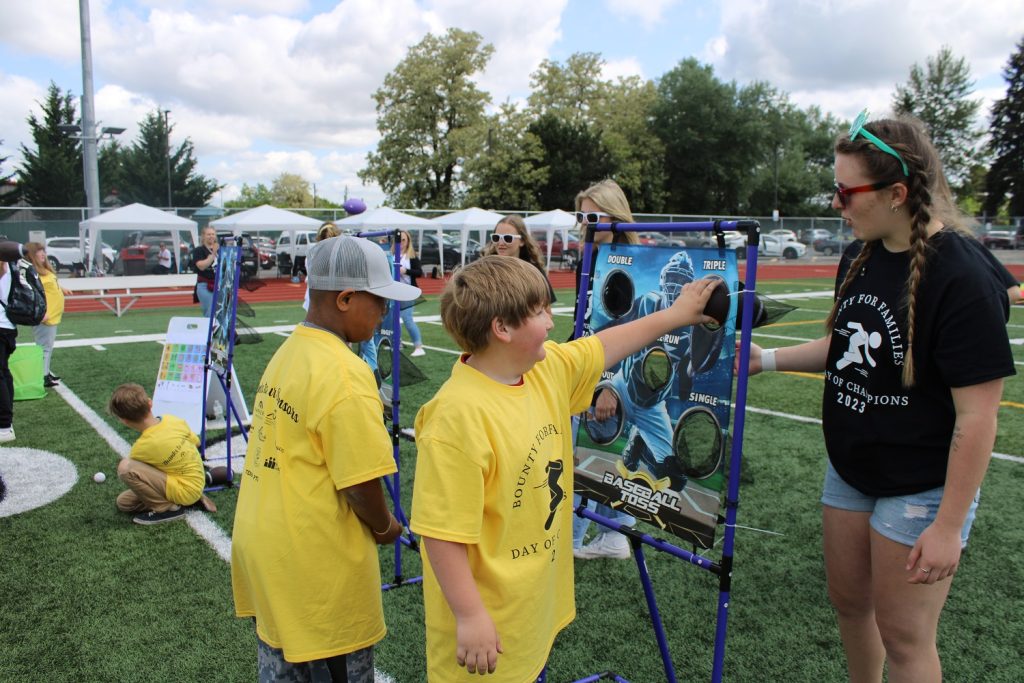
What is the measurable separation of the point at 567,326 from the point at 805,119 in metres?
73.4

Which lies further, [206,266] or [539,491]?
[206,266]

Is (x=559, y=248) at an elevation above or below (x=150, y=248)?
above

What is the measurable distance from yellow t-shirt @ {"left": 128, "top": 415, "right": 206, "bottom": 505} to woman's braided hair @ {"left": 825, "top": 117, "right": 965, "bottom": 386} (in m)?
4.19

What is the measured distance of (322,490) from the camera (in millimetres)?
1917

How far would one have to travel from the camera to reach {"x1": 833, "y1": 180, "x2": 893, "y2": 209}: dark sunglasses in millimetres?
1880

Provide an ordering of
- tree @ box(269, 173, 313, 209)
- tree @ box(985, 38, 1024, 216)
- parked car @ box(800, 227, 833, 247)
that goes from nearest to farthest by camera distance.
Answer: parked car @ box(800, 227, 833, 247)
tree @ box(985, 38, 1024, 216)
tree @ box(269, 173, 313, 209)

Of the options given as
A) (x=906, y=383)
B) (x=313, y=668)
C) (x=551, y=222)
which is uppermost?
(x=551, y=222)

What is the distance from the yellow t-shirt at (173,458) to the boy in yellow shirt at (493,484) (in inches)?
130

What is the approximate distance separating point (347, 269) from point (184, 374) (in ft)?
15.8

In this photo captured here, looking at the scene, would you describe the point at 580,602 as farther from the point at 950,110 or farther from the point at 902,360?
the point at 950,110

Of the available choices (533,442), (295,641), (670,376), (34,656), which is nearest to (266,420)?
(295,641)

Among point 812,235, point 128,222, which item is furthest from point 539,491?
point 812,235

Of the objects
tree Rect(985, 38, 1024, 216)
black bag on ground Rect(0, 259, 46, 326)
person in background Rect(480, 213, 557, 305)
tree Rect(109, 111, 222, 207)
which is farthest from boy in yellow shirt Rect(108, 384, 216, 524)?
tree Rect(985, 38, 1024, 216)

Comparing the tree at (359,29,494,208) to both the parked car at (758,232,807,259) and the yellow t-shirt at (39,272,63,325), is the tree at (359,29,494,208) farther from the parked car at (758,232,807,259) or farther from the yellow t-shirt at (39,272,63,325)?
the yellow t-shirt at (39,272,63,325)
